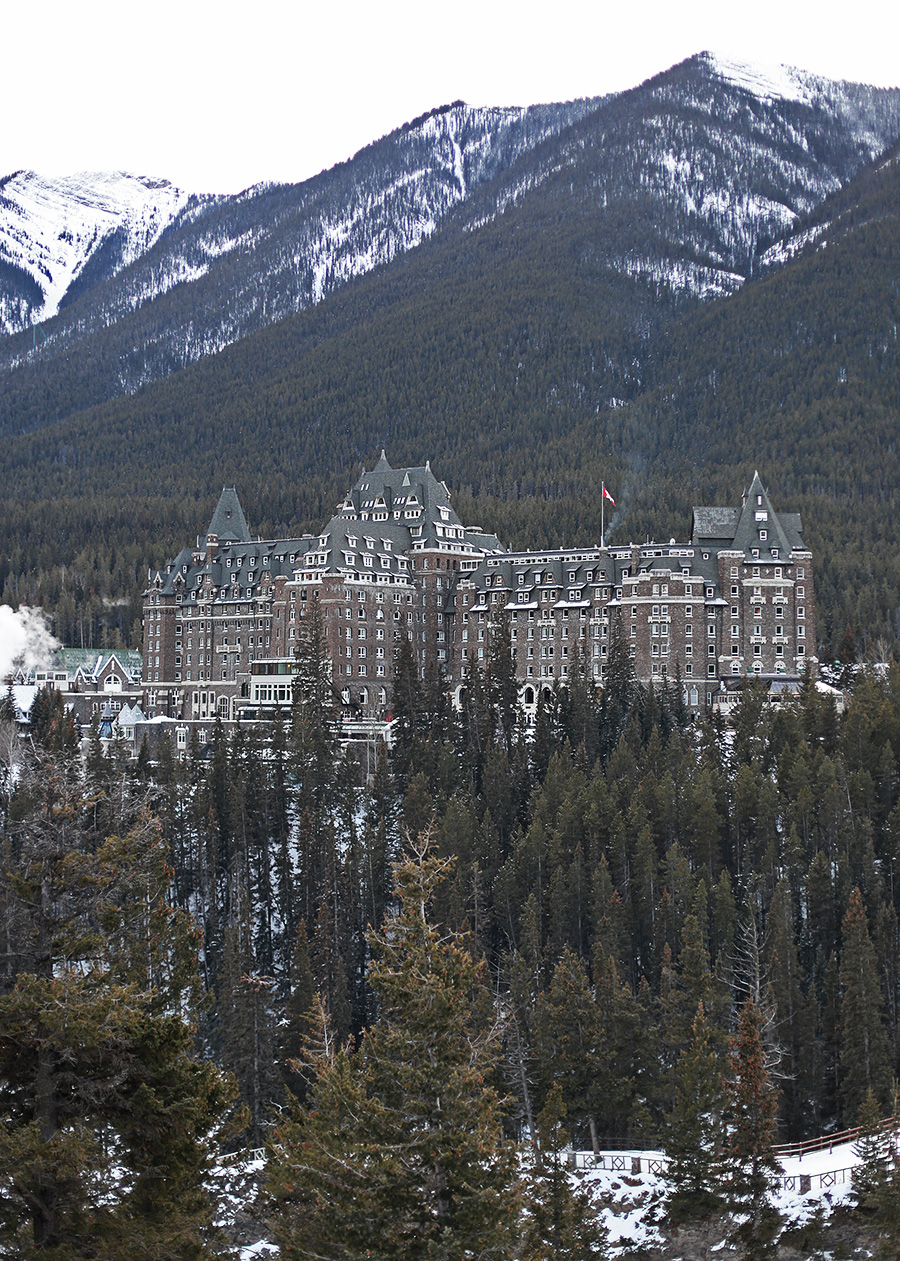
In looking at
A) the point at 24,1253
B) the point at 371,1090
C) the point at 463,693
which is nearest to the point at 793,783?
the point at 463,693

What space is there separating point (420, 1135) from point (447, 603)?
127591mm

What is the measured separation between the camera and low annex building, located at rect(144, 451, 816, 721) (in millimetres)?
138250

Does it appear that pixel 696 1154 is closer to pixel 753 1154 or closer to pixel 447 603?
pixel 753 1154

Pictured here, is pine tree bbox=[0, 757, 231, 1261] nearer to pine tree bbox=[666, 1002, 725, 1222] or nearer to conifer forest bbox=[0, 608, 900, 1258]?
conifer forest bbox=[0, 608, 900, 1258]

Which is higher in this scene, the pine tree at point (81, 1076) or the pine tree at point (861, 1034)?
the pine tree at point (81, 1076)

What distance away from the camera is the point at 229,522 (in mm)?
180125

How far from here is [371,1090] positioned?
36.5m

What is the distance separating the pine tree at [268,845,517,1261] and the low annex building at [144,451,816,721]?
104562mm

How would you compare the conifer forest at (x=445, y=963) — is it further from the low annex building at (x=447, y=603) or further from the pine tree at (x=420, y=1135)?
the low annex building at (x=447, y=603)

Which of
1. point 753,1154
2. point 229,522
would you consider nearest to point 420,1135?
point 753,1154

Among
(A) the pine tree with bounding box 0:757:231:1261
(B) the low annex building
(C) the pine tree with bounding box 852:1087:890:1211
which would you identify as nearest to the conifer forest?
(A) the pine tree with bounding box 0:757:231:1261

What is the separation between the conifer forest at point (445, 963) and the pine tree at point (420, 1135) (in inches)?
3.2

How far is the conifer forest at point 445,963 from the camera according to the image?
26.7 meters

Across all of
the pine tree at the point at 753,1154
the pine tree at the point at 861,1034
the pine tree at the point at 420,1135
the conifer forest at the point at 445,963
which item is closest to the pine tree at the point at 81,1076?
the conifer forest at the point at 445,963
